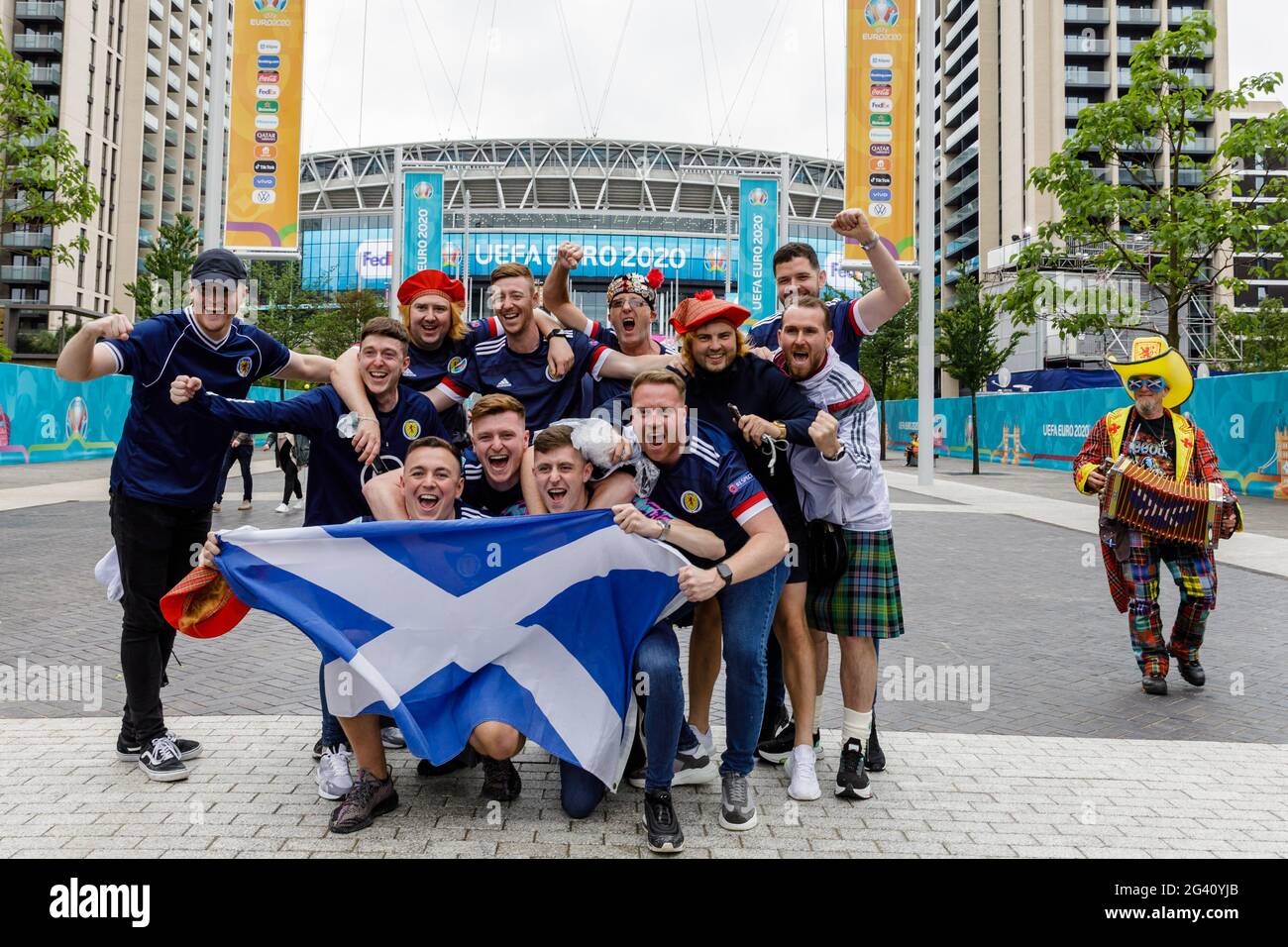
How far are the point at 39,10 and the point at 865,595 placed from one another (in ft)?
274

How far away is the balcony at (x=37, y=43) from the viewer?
65062 millimetres

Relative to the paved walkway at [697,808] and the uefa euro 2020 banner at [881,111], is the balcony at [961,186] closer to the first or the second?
the uefa euro 2020 banner at [881,111]

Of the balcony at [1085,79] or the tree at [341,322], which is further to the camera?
the balcony at [1085,79]

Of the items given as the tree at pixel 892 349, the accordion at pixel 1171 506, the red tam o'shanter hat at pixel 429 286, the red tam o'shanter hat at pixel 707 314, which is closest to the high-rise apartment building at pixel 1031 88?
the tree at pixel 892 349

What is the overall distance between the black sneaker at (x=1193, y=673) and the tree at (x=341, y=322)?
42.2m

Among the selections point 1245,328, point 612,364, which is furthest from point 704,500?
point 1245,328

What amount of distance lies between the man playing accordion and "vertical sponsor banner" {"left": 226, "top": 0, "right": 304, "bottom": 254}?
13862 millimetres

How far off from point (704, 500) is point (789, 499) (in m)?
0.56

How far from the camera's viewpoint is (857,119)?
19.7m

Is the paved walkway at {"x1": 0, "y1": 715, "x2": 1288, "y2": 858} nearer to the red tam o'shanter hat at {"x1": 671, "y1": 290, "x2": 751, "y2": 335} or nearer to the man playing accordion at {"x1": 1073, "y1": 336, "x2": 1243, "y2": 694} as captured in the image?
the man playing accordion at {"x1": 1073, "y1": 336, "x2": 1243, "y2": 694}

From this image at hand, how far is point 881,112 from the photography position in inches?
774

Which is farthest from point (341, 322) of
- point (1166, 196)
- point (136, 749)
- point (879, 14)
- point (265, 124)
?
point (136, 749)

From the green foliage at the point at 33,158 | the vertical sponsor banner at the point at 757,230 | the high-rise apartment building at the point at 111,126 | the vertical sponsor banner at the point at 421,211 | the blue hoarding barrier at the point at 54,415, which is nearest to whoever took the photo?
the green foliage at the point at 33,158

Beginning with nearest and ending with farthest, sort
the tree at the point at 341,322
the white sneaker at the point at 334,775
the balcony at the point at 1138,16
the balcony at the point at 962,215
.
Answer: the white sneaker at the point at 334,775
the tree at the point at 341,322
the balcony at the point at 1138,16
the balcony at the point at 962,215
